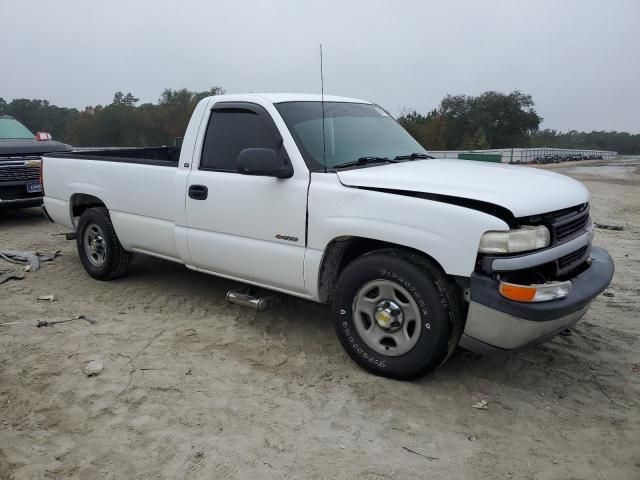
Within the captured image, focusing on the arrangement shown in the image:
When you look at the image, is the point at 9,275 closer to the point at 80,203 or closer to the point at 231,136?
the point at 80,203

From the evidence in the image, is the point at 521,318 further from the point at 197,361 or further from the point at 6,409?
the point at 6,409

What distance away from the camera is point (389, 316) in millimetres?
3424

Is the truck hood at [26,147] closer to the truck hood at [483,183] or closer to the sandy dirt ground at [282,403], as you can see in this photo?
the sandy dirt ground at [282,403]

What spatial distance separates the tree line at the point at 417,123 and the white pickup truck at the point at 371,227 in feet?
5.59

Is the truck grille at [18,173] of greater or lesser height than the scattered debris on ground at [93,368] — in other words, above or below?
above

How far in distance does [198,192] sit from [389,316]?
1943 millimetres

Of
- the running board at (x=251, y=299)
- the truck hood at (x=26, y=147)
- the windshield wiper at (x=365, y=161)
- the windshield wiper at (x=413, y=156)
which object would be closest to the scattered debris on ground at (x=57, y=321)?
the running board at (x=251, y=299)

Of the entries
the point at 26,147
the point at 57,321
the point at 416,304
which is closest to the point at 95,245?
the point at 57,321

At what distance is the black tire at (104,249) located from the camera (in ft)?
17.9

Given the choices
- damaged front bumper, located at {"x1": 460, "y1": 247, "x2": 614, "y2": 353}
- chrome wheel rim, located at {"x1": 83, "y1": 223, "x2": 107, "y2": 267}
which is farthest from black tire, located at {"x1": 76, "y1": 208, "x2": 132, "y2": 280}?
damaged front bumper, located at {"x1": 460, "y1": 247, "x2": 614, "y2": 353}

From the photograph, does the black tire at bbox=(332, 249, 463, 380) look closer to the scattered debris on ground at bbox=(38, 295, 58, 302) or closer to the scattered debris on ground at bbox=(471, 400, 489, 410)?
the scattered debris on ground at bbox=(471, 400, 489, 410)

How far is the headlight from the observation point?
2.99 metres

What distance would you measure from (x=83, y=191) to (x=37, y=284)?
1.10m

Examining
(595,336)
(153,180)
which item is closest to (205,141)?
(153,180)
